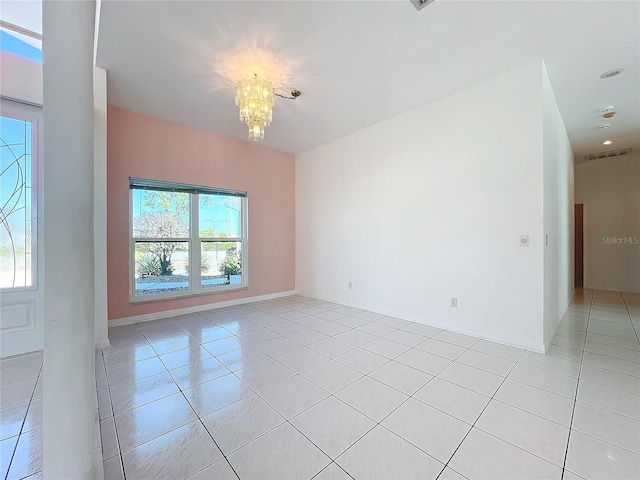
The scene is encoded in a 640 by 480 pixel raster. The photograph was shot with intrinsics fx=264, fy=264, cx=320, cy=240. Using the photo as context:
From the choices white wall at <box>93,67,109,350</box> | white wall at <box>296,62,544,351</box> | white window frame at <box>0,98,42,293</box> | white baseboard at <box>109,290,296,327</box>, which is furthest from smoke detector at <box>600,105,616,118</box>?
white window frame at <box>0,98,42,293</box>

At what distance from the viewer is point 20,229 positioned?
2848mm

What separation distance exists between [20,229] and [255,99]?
114 inches

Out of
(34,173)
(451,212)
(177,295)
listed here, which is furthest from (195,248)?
(451,212)

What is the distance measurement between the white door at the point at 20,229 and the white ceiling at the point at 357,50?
3.34ft

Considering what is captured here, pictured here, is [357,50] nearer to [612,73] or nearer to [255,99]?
[255,99]

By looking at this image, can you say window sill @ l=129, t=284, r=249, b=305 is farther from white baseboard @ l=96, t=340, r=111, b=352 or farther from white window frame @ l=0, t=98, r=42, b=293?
white window frame @ l=0, t=98, r=42, b=293

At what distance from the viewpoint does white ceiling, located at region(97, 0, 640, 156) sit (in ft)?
7.04

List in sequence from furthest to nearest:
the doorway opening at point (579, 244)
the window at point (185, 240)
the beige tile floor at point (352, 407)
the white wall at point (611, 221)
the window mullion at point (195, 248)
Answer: the doorway opening at point (579, 244), the white wall at point (611, 221), the window mullion at point (195, 248), the window at point (185, 240), the beige tile floor at point (352, 407)

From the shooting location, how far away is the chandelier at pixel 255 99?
2852 mm

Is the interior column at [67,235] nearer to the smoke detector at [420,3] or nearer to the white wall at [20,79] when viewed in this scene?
the smoke detector at [420,3]

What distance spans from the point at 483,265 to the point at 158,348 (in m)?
3.87

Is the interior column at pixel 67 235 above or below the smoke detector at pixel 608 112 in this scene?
below

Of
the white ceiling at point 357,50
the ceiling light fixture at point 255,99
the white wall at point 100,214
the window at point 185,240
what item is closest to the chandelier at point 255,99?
the ceiling light fixture at point 255,99

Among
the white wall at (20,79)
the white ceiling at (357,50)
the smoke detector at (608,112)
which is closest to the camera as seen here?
the white ceiling at (357,50)
